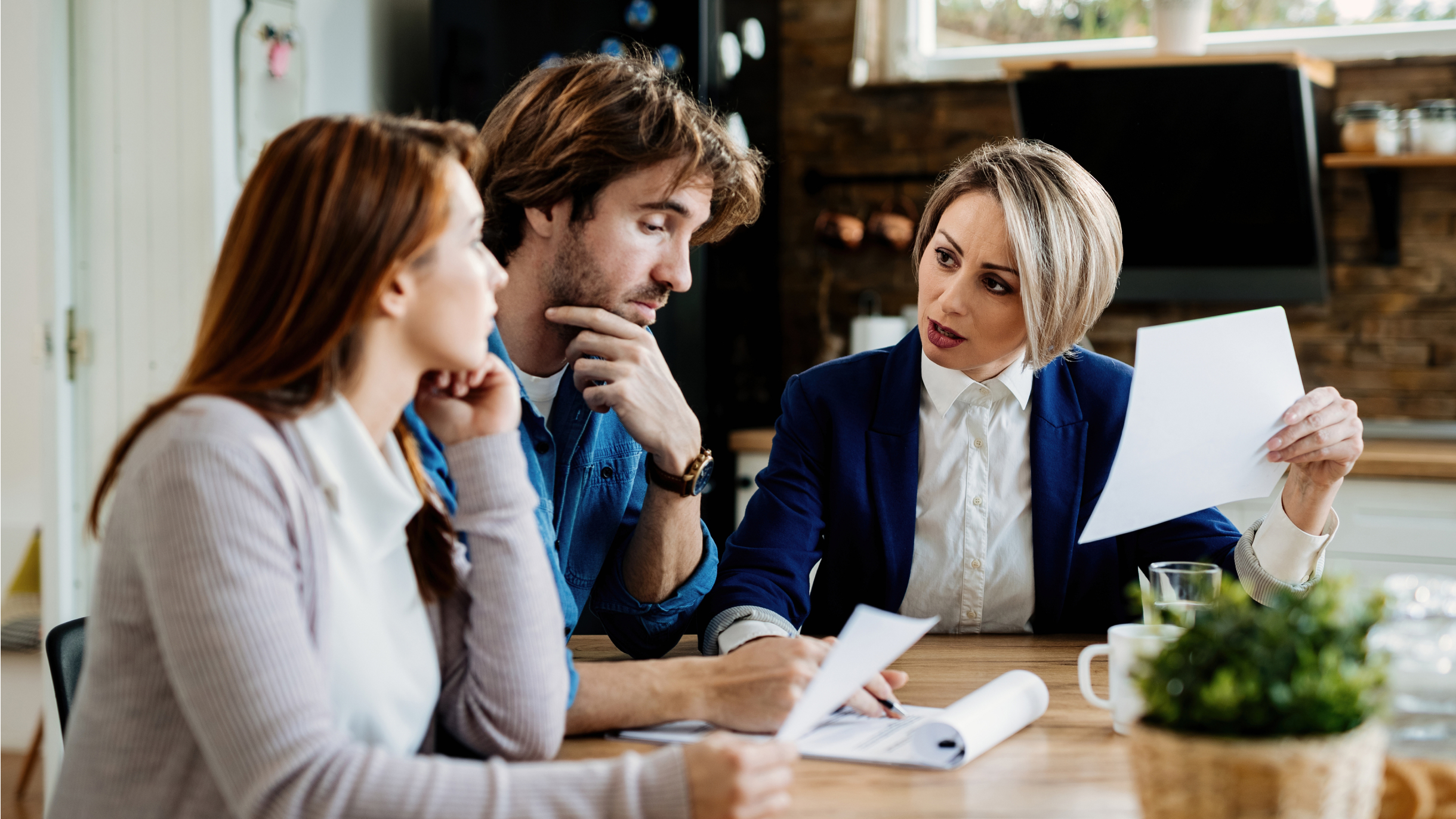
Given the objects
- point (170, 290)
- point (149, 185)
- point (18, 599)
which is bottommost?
point (18, 599)

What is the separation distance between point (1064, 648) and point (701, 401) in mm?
1693

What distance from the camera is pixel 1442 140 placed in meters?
2.90

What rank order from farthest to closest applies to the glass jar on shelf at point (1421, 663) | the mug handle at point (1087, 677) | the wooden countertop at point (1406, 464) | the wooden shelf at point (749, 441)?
the wooden shelf at point (749, 441) → the wooden countertop at point (1406, 464) → the mug handle at point (1087, 677) → the glass jar on shelf at point (1421, 663)

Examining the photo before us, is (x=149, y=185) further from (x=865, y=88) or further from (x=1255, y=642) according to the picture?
(x=1255, y=642)

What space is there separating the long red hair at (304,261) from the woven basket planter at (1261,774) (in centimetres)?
61

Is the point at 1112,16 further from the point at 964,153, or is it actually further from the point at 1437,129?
the point at 1437,129

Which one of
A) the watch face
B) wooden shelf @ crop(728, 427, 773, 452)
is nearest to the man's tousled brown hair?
the watch face

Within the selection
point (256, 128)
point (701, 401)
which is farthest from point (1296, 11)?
point (256, 128)

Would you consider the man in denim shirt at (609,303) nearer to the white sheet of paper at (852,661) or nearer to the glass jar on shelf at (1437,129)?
the white sheet of paper at (852,661)

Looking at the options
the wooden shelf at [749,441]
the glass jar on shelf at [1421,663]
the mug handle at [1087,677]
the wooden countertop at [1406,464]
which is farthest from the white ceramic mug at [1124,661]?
the wooden shelf at [749,441]

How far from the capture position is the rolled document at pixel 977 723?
40.1 inches

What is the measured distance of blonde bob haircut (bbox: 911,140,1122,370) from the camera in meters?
1.53

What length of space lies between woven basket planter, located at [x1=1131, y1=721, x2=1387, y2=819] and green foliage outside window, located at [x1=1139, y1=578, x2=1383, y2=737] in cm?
1

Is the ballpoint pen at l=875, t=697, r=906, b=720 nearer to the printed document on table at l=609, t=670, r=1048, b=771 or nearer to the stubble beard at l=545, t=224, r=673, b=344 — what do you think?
the printed document on table at l=609, t=670, r=1048, b=771
